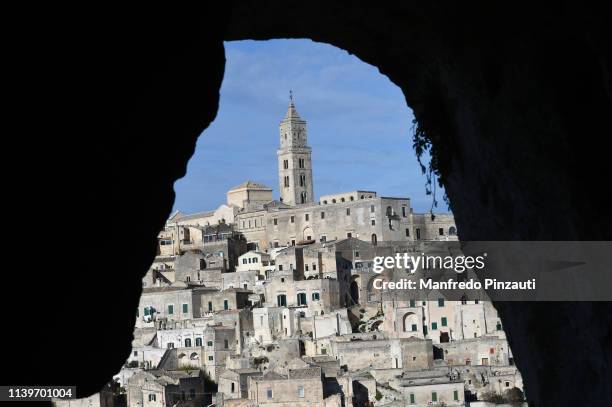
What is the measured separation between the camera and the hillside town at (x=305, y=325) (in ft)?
127

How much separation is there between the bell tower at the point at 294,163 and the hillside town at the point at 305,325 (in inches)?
494

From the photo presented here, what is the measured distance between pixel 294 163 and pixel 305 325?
40.7 m

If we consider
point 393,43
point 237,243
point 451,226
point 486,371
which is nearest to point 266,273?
point 237,243

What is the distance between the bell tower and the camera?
294 feet

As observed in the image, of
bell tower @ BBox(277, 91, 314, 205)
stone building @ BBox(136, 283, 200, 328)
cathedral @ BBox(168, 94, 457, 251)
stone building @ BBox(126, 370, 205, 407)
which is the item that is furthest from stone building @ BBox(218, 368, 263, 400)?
bell tower @ BBox(277, 91, 314, 205)

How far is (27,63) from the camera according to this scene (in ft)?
12.2

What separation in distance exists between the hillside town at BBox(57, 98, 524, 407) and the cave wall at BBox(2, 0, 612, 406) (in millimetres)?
26492

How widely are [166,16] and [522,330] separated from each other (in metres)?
3.31

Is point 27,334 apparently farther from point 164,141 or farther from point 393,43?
point 393,43

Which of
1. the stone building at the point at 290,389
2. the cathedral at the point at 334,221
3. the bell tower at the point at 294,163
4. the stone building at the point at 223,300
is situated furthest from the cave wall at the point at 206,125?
the bell tower at the point at 294,163

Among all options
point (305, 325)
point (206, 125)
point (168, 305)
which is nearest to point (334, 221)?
point (168, 305)

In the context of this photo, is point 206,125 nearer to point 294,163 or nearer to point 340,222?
point 340,222

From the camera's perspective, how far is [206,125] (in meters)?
5.04

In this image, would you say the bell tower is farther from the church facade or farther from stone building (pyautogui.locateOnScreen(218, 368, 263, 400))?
stone building (pyautogui.locateOnScreen(218, 368, 263, 400))
